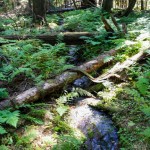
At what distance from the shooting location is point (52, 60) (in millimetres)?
7578

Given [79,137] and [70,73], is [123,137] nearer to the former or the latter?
[79,137]

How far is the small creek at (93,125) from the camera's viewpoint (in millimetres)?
4910

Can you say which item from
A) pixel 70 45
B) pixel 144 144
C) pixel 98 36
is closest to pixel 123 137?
pixel 144 144

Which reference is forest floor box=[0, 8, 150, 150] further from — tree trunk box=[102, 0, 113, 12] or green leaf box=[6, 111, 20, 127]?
tree trunk box=[102, 0, 113, 12]

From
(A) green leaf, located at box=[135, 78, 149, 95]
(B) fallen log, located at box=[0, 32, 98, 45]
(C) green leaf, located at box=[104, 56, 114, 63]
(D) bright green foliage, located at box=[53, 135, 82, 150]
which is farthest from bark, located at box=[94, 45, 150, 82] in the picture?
(B) fallen log, located at box=[0, 32, 98, 45]

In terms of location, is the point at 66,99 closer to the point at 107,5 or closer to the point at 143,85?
the point at 143,85

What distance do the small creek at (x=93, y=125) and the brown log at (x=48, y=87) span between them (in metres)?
0.65

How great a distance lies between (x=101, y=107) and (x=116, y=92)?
0.68 metres

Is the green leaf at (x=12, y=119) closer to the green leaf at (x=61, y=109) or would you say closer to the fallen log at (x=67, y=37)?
the green leaf at (x=61, y=109)

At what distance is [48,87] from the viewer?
6.18 metres

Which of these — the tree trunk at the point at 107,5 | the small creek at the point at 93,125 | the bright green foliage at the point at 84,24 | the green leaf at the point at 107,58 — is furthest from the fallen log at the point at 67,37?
the tree trunk at the point at 107,5

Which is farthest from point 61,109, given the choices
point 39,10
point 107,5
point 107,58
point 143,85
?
point 107,5

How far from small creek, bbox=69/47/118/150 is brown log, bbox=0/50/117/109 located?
0.65 metres

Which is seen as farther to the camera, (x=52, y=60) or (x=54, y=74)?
(x=52, y=60)
